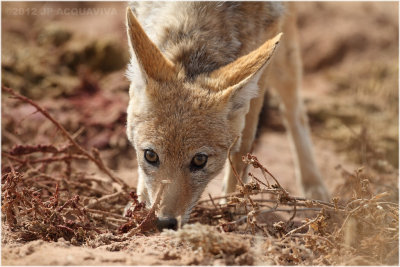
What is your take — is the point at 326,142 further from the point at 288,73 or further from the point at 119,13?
the point at 119,13

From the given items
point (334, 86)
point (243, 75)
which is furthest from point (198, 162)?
point (334, 86)

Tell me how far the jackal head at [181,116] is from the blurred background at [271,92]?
1638 mm

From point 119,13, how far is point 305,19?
397 centimetres

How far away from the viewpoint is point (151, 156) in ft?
12.1

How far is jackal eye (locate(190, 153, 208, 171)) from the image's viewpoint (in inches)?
143

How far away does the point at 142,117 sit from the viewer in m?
3.76

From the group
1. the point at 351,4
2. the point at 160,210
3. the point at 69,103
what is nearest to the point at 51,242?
the point at 160,210

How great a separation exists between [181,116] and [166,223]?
0.79 metres

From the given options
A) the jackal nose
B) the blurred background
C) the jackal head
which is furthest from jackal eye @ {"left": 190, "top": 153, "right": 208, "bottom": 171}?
the blurred background

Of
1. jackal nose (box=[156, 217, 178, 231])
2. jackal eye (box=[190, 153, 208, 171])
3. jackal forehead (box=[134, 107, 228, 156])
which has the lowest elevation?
jackal nose (box=[156, 217, 178, 231])

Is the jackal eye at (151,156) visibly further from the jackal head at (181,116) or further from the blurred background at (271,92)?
the blurred background at (271,92)

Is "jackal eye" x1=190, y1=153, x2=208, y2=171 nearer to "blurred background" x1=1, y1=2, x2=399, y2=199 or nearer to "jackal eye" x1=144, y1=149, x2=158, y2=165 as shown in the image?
"jackal eye" x1=144, y1=149, x2=158, y2=165

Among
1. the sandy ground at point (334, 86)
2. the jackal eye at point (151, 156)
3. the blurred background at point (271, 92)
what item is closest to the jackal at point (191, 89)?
the jackal eye at point (151, 156)

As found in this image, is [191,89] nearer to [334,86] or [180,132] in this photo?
[180,132]
